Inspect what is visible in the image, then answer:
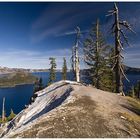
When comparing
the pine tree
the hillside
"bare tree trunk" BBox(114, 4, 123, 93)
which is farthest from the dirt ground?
the pine tree

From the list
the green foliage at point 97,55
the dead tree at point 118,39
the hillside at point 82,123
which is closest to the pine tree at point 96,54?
the green foliage at point 97,55

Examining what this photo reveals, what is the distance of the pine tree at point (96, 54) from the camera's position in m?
35.2

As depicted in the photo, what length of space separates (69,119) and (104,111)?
2.49m

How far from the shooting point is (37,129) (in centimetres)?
949

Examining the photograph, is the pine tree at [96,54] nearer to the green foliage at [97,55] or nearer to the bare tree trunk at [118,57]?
the green foliage at [97,55]

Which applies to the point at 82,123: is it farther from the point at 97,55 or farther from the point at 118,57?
the point at 97,55

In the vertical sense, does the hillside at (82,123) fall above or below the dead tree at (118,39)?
below

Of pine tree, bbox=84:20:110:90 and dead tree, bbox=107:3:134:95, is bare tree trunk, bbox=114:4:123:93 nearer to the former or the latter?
dead tree, bbox=107:3:134:95

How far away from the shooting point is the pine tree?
115 ft

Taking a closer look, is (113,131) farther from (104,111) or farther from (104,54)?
(104,54)

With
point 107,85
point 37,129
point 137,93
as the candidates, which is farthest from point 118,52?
point 137,93

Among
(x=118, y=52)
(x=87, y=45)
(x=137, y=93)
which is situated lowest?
(x=137, y=93)

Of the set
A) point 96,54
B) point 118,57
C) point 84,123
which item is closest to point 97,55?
point 96,54

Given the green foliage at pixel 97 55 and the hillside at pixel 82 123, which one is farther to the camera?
the green foliage at pixel 97 55
